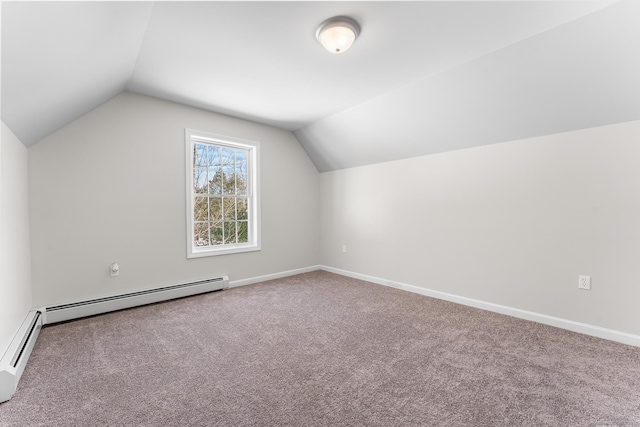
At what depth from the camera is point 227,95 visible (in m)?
3.25

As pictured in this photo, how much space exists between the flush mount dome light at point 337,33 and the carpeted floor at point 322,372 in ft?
7.65

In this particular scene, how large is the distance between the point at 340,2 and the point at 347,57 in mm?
645

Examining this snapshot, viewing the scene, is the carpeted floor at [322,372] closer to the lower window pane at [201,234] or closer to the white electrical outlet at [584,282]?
the white electrical outlet at [584,282]

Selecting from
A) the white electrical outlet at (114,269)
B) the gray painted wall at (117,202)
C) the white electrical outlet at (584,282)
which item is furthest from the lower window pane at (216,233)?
the white electrical outlet at (584,282)

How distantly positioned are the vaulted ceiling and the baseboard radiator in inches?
61.6

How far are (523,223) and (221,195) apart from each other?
3.70 m

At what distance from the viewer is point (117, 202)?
312 cm

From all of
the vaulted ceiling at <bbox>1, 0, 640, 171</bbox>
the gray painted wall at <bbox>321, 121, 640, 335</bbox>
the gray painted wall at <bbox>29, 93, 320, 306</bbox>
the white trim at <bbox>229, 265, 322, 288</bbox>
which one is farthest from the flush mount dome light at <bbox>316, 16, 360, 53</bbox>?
the white trim at <bbox>229, 265, 322, 288</bbox>

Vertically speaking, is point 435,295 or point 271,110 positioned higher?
point 271,110

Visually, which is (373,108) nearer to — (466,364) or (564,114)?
(564,114)

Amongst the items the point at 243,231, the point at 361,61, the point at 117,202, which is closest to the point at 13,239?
Answer: the point at 117,202

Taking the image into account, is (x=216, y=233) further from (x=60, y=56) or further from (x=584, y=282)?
(x=584, y=282)

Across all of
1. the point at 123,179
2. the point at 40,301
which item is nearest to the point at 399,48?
the point at 123,179

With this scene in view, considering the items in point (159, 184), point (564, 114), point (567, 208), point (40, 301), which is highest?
point (564, 114)
